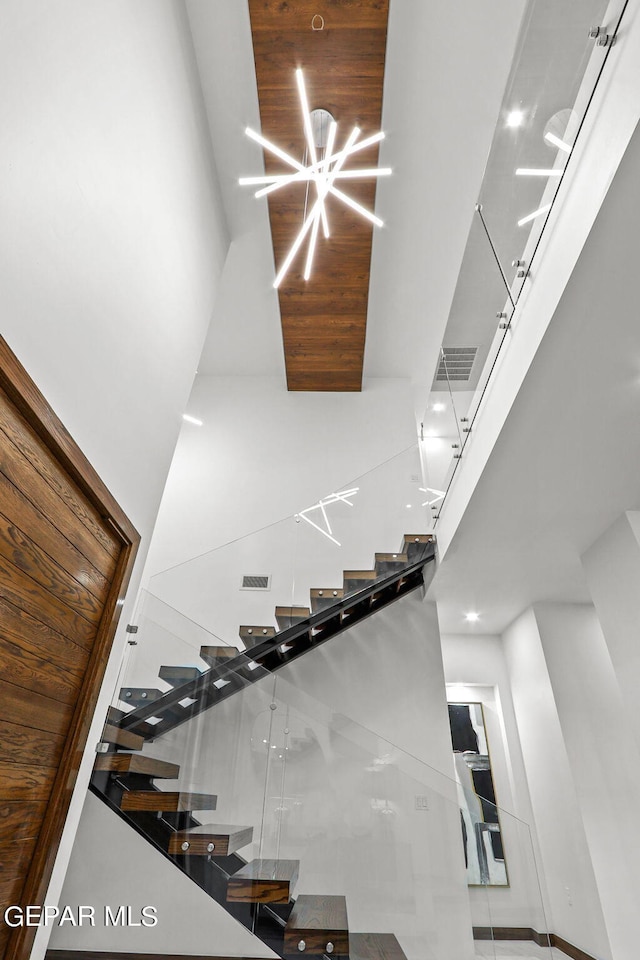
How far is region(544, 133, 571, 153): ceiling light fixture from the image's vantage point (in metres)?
2.64

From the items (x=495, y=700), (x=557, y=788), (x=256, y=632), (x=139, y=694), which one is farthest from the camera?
(x=495, y=700)

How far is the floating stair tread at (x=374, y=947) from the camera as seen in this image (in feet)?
9.69

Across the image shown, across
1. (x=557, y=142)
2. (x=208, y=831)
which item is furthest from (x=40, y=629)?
(x=557, y=142)

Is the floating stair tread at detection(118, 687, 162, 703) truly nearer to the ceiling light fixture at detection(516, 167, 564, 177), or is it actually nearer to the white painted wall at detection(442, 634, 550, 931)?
the white painted wall at detection(442, 634, 550, 931)

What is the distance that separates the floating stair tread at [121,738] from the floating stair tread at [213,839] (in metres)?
0.58

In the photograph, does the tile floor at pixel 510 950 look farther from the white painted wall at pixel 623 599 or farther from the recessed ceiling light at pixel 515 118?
the recessed ceiling light at pixel 515 118

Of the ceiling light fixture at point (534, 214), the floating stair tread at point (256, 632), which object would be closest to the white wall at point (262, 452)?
the floating stair tread at point (256, 632)

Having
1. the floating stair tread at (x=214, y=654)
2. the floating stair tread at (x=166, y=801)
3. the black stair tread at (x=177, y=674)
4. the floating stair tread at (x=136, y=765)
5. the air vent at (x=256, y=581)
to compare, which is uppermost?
the air vent at (x=256, y=581)

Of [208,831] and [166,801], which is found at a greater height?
[166,801]

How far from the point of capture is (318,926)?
10.0 ft

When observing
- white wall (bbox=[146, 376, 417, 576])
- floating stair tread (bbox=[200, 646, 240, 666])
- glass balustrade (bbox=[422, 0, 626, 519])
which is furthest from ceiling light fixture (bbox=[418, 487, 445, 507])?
floating stair tread (bbox=[200, 646, 240, 666])

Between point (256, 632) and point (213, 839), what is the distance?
1.84 m

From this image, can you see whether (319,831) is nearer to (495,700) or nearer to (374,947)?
(374,947)

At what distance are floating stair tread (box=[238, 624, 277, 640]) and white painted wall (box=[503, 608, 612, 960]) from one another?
121 inches
